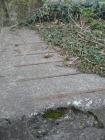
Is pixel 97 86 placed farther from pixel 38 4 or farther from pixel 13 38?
pixel 38 4

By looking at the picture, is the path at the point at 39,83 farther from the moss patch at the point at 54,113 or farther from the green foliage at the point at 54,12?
the green foliage at the point at 54,12

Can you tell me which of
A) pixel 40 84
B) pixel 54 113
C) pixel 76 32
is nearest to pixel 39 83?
pixel 40 84

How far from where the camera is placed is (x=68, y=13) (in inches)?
173

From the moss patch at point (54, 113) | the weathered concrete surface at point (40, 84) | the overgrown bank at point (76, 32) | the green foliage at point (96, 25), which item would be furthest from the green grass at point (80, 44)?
the moss patch at point (54, 113)

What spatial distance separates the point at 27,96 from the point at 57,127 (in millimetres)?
314

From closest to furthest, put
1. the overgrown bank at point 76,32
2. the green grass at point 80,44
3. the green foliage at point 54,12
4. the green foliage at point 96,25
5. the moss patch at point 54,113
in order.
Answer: the moss patch at point 54,113, the green grass at point 80,44, the overgrown bank at point 76,32, the green foliage at point 96,25, the green foliage at point 54,12

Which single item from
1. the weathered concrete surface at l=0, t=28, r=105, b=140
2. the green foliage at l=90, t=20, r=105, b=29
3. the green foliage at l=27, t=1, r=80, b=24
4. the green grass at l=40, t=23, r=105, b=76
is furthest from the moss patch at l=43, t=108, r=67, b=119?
the green foliage at l=27, t=1, r=80, b=24

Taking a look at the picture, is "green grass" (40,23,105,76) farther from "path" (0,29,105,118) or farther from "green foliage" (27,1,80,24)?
"green foliage" (27,1,80,24)

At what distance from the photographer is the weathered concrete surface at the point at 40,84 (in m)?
2.24

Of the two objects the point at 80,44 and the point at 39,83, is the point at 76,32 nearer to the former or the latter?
the point at 80,44

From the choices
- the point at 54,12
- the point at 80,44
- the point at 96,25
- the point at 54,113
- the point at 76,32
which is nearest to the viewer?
the point at 54,113

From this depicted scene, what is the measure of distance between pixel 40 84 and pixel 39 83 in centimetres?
2

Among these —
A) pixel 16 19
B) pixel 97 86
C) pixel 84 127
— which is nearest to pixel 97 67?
pixel 97 86

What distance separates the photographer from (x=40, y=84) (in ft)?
8.33
